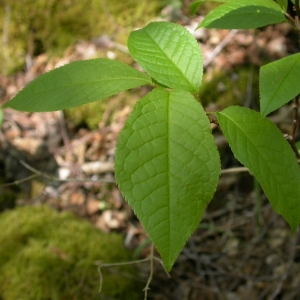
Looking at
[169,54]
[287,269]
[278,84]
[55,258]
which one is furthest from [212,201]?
[278,84]

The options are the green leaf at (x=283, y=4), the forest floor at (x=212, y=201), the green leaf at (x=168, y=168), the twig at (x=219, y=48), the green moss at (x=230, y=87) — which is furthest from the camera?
the twig at (x=219, y=48)

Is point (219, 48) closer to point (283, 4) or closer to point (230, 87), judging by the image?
point (230, 87)

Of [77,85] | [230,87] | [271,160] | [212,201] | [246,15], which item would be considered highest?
[246,15]

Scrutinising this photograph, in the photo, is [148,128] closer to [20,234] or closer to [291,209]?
[291,209]

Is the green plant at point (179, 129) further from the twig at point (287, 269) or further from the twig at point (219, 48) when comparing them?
the twig at point (219, 48)

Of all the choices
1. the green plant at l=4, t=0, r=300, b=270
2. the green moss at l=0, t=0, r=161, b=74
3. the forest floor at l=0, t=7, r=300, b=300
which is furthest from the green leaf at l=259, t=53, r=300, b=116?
the green moss at l=0, t=0, r=161, b=74

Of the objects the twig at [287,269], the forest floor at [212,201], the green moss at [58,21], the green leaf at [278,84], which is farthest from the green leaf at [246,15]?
the green moss at [58,21]

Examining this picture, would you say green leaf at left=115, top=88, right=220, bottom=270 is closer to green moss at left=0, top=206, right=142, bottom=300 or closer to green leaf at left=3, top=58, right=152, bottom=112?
green leaf at left=3, top=58, right=152, bottom=112
